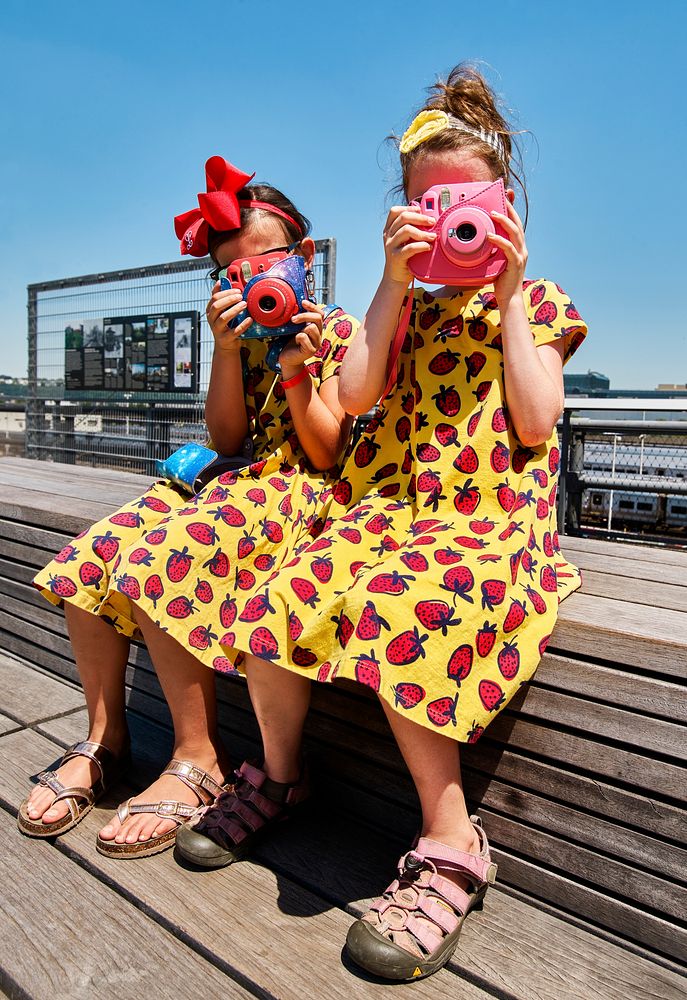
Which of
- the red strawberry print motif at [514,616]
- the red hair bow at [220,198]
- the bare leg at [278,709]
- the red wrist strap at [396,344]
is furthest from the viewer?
the red hair bow at [220,198]

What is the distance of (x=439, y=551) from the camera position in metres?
1.20

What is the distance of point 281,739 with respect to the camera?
135cm

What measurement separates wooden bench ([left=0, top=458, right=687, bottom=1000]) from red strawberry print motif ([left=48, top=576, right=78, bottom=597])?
0.44m

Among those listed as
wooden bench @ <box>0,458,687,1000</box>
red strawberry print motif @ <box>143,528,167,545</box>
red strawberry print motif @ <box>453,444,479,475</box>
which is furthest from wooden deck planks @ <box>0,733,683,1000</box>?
red strawberry print motif @ <box>453,444,479,475</box>

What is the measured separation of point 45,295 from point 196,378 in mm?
2258

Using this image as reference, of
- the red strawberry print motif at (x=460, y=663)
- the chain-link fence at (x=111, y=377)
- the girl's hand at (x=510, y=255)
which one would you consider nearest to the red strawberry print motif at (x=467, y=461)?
the girl's hand at (x=510, y=255)

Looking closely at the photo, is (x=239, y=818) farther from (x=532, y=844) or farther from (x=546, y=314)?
(x=546, y=314)

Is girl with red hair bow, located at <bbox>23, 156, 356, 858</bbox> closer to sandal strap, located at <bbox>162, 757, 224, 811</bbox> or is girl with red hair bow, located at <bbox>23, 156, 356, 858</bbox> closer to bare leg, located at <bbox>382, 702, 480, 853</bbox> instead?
sandal strap, located at <bbox>162, 757, 224, 811</bbox>

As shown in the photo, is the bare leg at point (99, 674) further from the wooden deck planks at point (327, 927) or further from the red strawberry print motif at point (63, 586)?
the wooden deck planks at point (327, 927)

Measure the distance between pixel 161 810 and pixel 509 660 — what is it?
2.38 feet

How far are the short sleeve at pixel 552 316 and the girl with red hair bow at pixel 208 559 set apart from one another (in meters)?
0.45

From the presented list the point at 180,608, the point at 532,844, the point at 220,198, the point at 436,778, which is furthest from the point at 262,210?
the point at 532,844

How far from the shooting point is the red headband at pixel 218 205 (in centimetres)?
165

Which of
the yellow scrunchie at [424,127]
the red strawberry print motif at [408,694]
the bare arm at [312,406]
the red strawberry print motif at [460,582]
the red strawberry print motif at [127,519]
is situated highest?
the yellow scrunchie at [424,127]
